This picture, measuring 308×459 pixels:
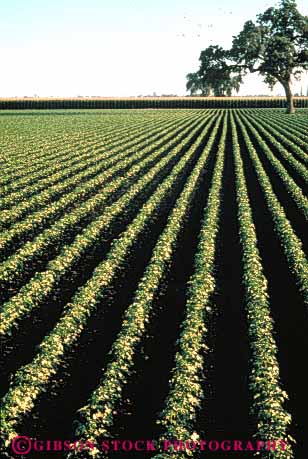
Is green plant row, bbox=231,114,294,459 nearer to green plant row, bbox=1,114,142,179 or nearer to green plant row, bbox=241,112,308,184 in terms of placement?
green plant row, bbox=241,112,308,184

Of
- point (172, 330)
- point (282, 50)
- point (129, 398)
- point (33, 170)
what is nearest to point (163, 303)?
point (172, 330)

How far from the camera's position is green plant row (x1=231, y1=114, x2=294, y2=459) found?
5.96 m

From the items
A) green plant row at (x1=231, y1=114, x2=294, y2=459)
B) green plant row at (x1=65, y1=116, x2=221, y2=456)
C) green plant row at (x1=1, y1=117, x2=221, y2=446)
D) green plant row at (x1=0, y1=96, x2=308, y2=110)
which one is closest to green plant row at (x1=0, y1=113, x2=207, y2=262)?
green plant row at (x1=1, y1=117, x2=221, y2=446)

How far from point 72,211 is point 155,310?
281 inches

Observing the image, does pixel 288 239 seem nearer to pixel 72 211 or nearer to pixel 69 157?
pixel 72 211

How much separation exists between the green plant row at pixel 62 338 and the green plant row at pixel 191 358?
183 cm

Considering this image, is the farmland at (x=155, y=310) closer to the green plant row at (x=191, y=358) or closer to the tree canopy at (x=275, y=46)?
the green plant row at (x=191, y=358)

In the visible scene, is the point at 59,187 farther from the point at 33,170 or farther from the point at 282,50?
the point at 282,50

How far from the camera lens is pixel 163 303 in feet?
31.2

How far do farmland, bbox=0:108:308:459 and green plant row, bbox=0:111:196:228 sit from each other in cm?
10

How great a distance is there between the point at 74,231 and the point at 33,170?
30.4ft

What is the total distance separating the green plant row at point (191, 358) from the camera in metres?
6.12

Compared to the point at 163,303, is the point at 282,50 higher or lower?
higher

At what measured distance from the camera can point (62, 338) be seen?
8.09m
